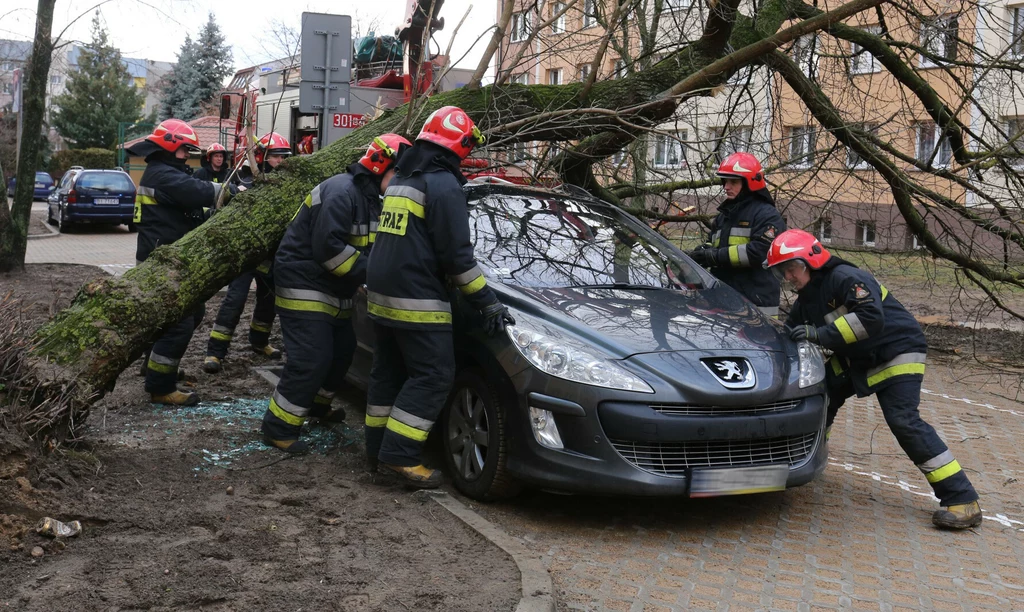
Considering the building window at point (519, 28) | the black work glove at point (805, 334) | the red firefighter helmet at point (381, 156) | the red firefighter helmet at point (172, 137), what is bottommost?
the black work glove at point (805, 334)

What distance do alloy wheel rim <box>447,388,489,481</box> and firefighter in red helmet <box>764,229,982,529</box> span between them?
1.67 meters

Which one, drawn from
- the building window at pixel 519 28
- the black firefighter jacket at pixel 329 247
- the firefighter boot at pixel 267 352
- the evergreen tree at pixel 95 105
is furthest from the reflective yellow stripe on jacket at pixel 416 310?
the evergreen tree at pixel 95 105

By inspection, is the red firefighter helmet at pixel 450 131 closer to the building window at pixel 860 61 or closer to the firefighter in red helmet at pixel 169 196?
the firefighter in red helmet at pixel 169 196

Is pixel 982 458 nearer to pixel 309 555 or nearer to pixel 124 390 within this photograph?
pixel 309 555

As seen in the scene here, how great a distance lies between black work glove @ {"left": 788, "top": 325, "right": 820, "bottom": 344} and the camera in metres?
4.94

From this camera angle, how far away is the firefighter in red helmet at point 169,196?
640 centimetres

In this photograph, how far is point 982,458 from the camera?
615cm

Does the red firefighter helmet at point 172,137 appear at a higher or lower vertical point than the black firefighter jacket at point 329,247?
higher

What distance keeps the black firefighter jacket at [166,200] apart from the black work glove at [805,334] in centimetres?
407

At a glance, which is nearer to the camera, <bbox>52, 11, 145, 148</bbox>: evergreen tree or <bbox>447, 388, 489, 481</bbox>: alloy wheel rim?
<bbox>447, 388, 489, 481</bbox>: alloy wheel rim

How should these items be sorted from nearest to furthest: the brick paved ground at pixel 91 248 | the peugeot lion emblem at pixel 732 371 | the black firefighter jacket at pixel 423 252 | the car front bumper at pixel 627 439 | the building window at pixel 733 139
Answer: the car front bumper at pixel 627 439 → the peugeot lion emblem at pixel 732 371 → the black firefighter jacket at pixel 423 252 → the building window at pixel 733 139 → the brick paved ground at pixel 91 248

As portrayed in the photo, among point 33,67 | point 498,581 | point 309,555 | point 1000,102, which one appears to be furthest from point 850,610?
point 33,67

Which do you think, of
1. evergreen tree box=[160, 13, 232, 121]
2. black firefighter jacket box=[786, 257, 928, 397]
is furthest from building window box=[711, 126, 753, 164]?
evergreen tree box=[160, 13, 232, 121]

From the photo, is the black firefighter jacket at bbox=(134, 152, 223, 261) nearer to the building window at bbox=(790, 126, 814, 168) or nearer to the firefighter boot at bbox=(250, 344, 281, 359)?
the firefighter boot at bbox=(250, 344, 281, 359)
